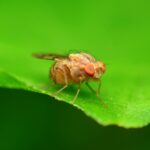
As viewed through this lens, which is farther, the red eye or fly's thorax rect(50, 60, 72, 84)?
fly's thorax rect(50, 60, 72, 84)

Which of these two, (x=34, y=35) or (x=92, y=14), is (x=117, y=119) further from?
(x=92, y=14)

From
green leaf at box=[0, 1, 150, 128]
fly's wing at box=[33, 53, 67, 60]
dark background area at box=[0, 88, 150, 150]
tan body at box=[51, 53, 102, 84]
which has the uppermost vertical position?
fly's wing at box=[33, 53, 67, 60]

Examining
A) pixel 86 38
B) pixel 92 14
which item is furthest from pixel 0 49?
pixel 92 14

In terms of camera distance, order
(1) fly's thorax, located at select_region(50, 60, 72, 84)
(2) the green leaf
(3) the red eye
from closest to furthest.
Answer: (2) the green leaf
(3) the red eye
(1) fly's thorax, located at select_region(50, 60, 72, 84)

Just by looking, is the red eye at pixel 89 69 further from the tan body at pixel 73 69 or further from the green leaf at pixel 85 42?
the green leaf at pixel 85 42

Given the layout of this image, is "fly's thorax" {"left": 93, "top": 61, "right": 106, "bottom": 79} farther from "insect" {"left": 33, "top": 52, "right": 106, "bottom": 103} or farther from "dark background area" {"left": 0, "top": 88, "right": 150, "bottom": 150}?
"dark background area" {"left": 0, "top": 88, "right": 150, "bottom": 150}

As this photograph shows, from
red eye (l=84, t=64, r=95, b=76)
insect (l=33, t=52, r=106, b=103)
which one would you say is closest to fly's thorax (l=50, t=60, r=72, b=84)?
insect (l=33, t=52, r=106, b=103)

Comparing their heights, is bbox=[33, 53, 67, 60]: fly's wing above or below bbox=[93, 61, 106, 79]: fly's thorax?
above
